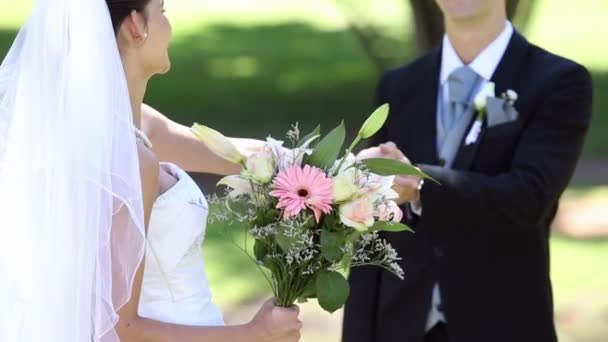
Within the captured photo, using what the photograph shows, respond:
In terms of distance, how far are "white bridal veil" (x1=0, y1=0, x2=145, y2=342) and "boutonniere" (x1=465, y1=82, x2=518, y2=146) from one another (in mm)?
1483

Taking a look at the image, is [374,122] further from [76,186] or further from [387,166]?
[76,186]

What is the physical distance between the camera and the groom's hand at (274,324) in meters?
3.60

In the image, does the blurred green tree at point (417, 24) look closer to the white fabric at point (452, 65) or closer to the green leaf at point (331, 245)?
the white fabric at point (452, 65)

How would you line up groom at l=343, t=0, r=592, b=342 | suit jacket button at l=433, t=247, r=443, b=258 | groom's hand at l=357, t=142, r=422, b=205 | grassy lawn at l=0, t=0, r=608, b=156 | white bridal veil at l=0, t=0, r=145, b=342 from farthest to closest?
grassy lawn at l=0, t=0, r=608, b=156 < suit jacket button at l=433, t=247, r=443, b=258 < groom at l=343, t=0, r=592, b=342 < groom's hand at l=357, t=142, r=422, b=205 < white bridal veil at l=0, t=0, r=145, b=342

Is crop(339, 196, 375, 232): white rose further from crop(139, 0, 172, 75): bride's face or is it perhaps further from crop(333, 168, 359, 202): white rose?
crop(139, 0, 172, 75): bride's face

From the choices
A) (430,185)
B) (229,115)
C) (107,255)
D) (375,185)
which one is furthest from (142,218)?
(229,115)

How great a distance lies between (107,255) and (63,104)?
1.38 ft

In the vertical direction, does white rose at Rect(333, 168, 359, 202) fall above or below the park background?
above

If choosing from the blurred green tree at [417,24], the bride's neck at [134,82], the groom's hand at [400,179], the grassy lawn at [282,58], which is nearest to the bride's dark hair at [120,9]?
the bride's neck at [134,82]

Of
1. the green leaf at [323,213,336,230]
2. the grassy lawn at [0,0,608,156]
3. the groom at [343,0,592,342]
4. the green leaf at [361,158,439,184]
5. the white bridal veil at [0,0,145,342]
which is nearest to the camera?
the white bridal veil at [0,0,145,342]

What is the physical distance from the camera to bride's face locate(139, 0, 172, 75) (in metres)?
3.63

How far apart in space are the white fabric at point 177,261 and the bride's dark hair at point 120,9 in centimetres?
56

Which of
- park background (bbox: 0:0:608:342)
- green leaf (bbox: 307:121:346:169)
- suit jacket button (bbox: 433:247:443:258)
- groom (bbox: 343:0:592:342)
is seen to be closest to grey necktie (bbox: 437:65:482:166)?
groom (bbox: 343:0:592:342)

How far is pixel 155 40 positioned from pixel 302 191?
24.1 inches
